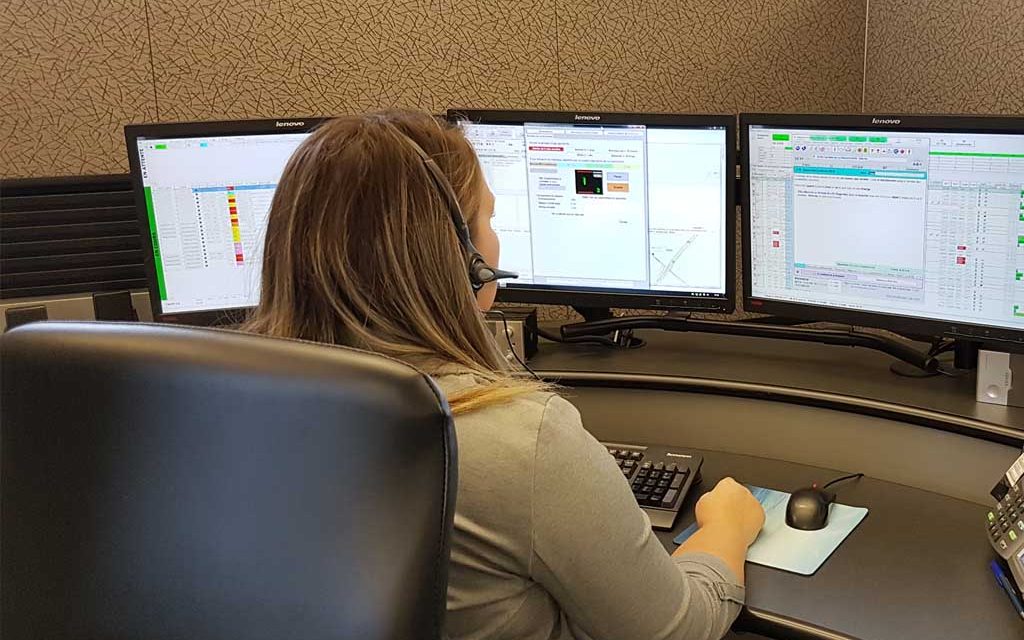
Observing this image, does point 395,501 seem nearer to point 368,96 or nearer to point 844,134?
point 844,134

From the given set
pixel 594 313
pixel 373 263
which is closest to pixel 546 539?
pixel 373 263

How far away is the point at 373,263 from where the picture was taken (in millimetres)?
833

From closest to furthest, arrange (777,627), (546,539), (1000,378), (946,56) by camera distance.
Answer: (546,539) < (777,627) < (1000,378) < (946,56)

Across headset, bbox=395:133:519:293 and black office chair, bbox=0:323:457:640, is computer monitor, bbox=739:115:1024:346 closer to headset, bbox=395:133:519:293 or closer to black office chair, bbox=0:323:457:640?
headset, bbox=395:133:519:293

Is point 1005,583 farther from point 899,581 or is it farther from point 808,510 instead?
point 808,510

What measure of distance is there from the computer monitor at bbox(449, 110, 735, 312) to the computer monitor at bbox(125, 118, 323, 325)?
1.09 ft

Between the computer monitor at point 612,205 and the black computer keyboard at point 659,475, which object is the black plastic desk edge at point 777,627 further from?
the computer monitor at point 612,205

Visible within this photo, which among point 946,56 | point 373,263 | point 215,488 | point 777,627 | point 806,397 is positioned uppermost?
point 946,56

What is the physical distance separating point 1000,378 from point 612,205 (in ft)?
1.98

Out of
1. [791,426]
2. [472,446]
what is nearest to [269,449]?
[472,446]

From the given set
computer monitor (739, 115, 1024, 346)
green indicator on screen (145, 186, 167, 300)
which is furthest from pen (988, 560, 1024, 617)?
green indicator on screen (145, 186, 167, 300)

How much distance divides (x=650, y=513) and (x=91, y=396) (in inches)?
31.5

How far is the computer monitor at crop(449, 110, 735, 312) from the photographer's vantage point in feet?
5.07

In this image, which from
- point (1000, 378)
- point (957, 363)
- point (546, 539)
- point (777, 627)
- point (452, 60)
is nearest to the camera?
point (546, 539)
